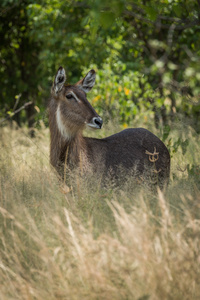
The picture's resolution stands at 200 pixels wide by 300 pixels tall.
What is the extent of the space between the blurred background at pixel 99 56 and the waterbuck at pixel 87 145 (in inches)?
85.8

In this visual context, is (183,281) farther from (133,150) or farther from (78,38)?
(78,38)

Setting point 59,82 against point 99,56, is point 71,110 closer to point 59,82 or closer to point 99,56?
point 59,82

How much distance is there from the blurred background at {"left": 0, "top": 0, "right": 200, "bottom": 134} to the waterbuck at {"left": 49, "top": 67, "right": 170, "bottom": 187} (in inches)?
85.8

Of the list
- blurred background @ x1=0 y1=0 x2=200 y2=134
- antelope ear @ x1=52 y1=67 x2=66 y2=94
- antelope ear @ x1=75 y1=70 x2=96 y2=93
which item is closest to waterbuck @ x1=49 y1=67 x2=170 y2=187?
antelope ear @ x1=52 y1=67 x2=66 y2=94

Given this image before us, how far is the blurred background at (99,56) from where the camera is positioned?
9.51 m

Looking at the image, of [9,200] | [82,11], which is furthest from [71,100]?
[82,11]

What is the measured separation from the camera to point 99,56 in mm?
10852

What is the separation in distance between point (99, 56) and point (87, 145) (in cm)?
572

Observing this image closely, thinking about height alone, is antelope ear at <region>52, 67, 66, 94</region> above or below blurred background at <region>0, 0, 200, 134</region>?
above

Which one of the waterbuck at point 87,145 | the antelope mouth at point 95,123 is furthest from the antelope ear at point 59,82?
the antelope mouth at point 95,123

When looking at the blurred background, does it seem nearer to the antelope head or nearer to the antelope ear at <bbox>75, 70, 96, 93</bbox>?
the antelope ear at <bbox>75, 70, 96, 93</bbox>

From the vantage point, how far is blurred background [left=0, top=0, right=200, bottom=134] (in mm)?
9508

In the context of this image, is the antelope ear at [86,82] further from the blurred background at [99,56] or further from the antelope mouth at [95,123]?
the blurred background at [99,56]

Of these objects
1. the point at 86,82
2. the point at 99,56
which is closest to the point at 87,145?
the point at 86,82
